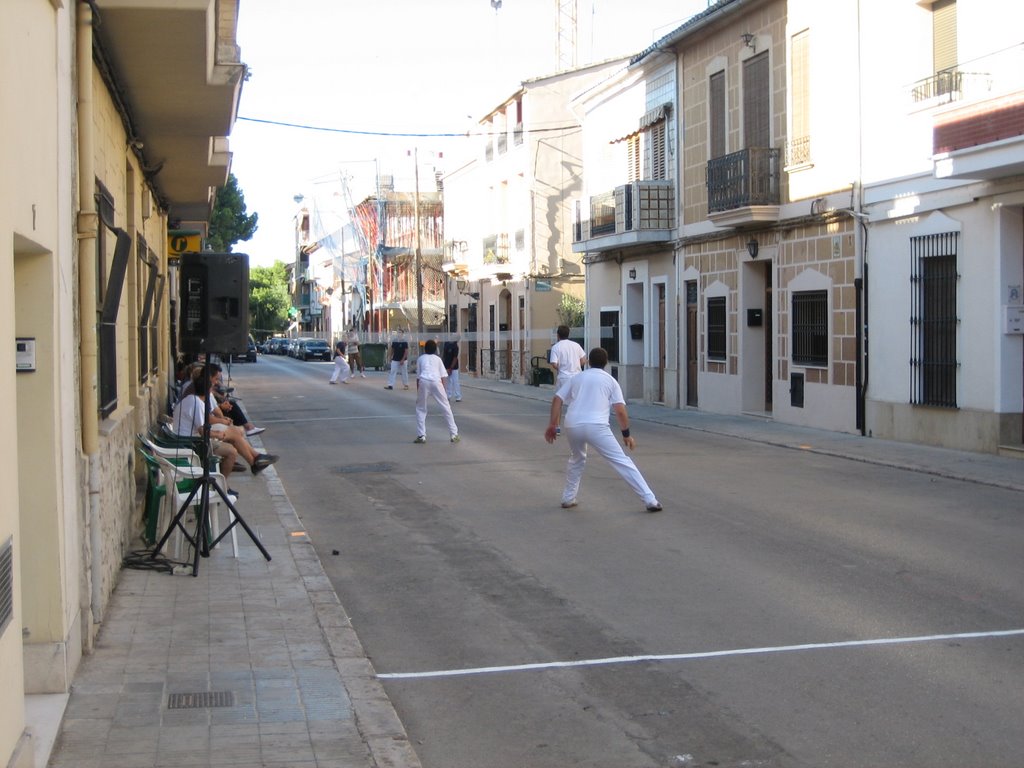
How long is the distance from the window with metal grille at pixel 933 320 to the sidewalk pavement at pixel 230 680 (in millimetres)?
10846

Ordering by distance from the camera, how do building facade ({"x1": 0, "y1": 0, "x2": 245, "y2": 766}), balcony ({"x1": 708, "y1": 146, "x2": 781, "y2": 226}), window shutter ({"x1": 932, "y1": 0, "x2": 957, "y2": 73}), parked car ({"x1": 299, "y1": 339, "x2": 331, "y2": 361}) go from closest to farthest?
1. building facade ({"x1": 0, "y1": 0, "x2": 245, "y2": 766})
2. window shutter ({"x1": 932, "y1": 0, "x2": 957, "y2": 73})
3. balcony ({"x1": 708, "y1": 146, "x2": 781, "y2": 226})
4. parked car ({"x1": 299, "y1": 339, "x2": 331, "y2": 361})

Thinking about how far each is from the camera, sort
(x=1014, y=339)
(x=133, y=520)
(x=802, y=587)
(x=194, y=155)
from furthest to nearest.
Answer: (x=1014, y=339)
(x=194, y=155)
(x=133, y=520)
(x=802, y=587)

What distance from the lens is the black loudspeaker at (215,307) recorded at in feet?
31.9

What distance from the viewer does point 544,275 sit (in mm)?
39781

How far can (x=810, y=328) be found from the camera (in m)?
21.3

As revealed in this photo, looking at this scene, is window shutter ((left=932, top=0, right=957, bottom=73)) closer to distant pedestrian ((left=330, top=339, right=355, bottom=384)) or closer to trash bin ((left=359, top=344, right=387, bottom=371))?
distant pedestrian ((left=330, top=339, right=355, bottom=384))

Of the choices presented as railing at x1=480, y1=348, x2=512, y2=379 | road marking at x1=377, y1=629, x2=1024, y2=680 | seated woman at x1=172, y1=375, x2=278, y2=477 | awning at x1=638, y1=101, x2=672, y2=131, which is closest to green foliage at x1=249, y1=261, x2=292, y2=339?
railing at x1=480, y1=348, x2=512, y2=379

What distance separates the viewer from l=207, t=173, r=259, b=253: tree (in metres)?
41.7

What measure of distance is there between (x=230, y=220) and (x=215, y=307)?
110 feet

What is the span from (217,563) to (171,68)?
12.3 ft

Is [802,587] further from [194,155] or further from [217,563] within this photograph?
[194,155]

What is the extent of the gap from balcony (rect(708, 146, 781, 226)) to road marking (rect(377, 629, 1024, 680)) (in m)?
15.8

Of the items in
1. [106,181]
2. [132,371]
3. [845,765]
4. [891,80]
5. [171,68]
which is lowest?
[845,765]

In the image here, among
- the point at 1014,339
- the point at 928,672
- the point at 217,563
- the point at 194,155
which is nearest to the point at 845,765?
the point at 928,672
